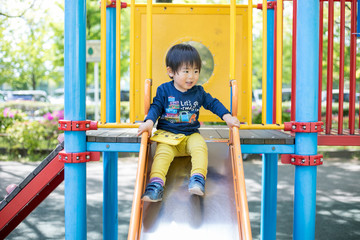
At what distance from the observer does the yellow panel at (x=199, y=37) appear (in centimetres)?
414

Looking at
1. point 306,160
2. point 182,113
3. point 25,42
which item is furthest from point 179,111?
point 25,42

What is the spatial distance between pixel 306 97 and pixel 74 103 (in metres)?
1.71

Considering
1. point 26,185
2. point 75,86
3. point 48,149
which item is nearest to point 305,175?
point 75,86

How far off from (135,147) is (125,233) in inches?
93.6

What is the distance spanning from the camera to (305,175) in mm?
2842

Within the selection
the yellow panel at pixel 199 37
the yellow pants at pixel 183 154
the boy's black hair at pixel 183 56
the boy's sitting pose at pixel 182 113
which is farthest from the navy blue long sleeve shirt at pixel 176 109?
the yellow panel at pixel 199 37

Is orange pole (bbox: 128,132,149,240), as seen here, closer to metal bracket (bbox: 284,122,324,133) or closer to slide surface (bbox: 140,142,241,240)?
slide surface (bbox: 140,142,241,240)

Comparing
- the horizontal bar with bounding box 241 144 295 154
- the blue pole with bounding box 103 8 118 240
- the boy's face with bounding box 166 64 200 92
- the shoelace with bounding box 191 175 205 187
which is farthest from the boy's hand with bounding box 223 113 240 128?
the blue pole with bounding box 103 8 118 240

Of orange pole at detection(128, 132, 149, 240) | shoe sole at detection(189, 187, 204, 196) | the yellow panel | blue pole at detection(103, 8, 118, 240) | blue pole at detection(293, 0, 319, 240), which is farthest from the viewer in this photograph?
the yellow panel

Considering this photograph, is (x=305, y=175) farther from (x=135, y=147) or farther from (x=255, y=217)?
(x=255, y=217)

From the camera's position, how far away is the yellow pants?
2.67 metres

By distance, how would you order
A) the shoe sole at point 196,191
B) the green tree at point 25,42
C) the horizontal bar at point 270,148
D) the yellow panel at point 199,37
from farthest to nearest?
the green tree at point 25,42
the yellow panel at point 199,37
the horizontal bar at point 270,148
the shoe sole at point 196,191

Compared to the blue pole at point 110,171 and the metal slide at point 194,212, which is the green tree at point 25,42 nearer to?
the blue pole at point 110,171

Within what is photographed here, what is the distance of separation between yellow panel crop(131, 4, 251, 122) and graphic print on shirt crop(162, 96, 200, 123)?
122 centimetres
